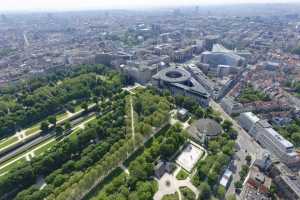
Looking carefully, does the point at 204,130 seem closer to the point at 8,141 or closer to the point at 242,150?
the point at 242,150

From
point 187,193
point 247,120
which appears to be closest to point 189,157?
point 187,193

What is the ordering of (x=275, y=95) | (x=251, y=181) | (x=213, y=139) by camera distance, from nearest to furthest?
(x=251, y=181) < (x=213, y=139) < (x=275, y=95)

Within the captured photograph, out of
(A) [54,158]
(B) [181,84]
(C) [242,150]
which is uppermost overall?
(B) [181,84]

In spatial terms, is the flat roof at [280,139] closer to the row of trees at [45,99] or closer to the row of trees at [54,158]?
the row of trees at [54,158]

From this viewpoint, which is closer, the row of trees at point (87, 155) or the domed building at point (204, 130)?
the row of trees at point (87, 155)

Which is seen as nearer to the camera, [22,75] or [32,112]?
[32,112]

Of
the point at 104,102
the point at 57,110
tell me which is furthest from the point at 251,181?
the point at 57,110

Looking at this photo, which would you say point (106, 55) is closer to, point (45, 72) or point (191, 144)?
point (45, 72)

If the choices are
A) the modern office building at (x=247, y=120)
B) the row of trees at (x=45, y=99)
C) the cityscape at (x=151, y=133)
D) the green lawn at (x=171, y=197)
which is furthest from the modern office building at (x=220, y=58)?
the green lawn at (x=171, y=197)
